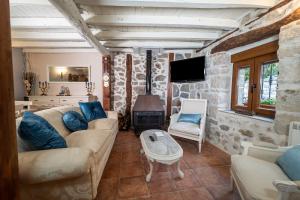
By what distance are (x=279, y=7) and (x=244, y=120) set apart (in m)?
1.51

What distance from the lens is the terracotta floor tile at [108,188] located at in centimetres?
170

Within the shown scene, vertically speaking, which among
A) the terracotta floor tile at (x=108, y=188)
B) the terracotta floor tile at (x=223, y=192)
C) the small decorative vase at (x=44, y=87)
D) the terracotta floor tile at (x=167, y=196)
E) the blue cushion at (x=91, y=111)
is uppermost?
the small decorative vase at (x=44, y=87)

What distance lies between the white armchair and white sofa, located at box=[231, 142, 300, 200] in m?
1.19

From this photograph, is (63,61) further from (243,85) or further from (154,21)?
(243,85)

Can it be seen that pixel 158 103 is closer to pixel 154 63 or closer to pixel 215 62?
pixel 154 63

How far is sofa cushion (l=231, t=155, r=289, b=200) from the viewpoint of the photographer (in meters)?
1.12

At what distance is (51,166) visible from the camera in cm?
123

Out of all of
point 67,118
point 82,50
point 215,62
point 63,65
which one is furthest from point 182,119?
point 63,65

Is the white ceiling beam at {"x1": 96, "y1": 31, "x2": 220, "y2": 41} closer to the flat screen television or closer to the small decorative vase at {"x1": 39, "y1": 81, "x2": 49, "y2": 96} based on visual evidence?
the flat screen television

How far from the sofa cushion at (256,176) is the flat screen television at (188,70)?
7.84 ft

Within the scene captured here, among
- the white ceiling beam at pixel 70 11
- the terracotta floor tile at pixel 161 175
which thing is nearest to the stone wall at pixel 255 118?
the terracotta floor tile at pixel 161 175

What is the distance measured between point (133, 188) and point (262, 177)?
4.16 ft

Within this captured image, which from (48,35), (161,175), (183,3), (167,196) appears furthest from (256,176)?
(48,35)

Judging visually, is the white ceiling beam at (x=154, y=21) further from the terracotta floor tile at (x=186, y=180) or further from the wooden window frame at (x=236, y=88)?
the terracotta floor tile at (x=186, y=180)
